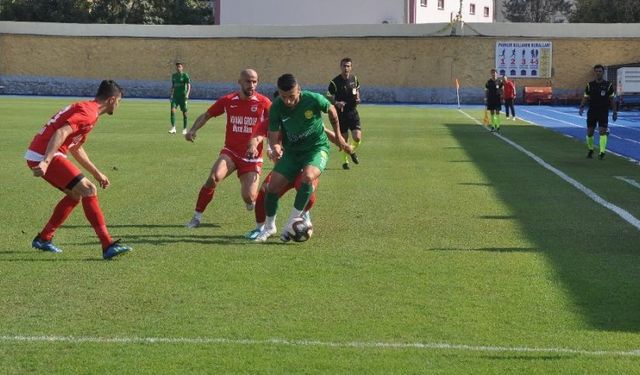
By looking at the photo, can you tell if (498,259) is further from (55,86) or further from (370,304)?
(55,86)

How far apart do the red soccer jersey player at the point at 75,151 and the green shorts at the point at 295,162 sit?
2069 millimetres

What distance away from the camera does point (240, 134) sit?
43.9ft

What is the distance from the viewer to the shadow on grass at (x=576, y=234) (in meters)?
8.85

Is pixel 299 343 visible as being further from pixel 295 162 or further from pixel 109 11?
pixel 109 11

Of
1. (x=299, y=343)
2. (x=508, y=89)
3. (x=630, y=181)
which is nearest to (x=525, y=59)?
(x=508, y=89)

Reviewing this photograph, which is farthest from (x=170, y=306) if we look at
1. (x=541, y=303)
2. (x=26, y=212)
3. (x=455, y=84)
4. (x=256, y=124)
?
(x=455, y=84)

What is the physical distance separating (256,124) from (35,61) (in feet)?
209

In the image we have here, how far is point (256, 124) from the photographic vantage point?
43.2 ft

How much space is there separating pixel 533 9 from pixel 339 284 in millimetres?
110592

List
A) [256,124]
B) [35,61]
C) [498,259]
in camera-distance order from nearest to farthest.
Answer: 1. [498,259]
2. [256,124]
3. [35,61]

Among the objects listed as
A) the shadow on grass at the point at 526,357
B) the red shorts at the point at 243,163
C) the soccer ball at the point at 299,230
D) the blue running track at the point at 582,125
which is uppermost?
the red shorts at the point at 243,163

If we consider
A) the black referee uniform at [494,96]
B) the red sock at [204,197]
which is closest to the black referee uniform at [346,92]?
the red sock at [204,197]

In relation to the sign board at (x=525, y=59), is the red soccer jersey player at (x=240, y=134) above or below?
below

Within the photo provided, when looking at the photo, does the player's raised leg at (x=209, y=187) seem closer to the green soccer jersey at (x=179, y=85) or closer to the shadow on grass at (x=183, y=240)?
the shadow on grass at (x=183, y=240)
